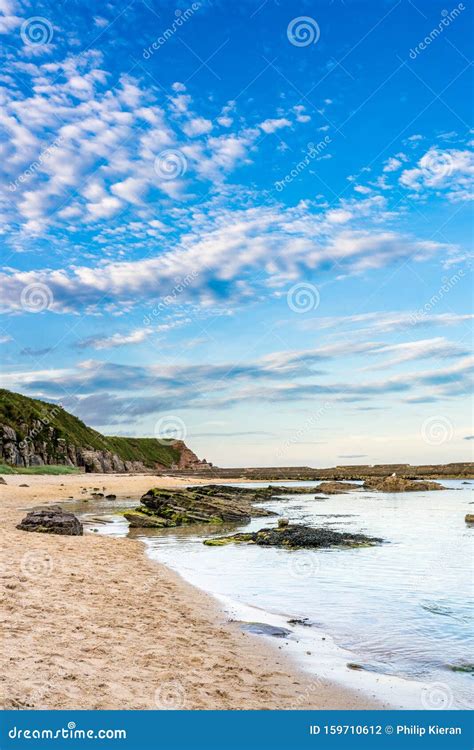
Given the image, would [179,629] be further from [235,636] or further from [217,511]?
[217,511]

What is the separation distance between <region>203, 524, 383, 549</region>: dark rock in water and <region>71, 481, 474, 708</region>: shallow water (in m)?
1.02

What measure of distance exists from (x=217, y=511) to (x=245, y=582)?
23.2 metres

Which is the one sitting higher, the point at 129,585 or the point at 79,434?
the point at 79,434

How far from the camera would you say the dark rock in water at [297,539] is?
1064 inches

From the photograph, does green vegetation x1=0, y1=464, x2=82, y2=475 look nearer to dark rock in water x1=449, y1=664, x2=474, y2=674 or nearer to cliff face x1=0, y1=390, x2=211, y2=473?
cliff face x1=0, y1=390, x2=211, y2=473

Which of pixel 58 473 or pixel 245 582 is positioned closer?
pixel 245 582

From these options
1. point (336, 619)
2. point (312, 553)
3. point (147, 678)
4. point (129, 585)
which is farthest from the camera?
point (312, 553)

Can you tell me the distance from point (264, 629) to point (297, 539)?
15733 millimetres

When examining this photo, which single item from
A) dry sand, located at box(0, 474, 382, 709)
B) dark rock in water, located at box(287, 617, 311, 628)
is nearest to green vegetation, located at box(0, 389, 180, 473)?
dry sand, located at box(0, 474, 382, 709)

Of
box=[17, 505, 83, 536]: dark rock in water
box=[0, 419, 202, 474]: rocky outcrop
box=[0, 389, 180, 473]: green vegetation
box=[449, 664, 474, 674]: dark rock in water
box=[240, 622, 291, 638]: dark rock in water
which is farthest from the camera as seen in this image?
box=[0, 389, 180, 473]: green vegetation

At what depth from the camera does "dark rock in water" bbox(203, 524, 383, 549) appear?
88.6 feet

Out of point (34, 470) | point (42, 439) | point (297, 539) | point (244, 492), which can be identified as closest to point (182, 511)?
point (297, 539)

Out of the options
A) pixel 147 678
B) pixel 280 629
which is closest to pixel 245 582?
pixel 280 629

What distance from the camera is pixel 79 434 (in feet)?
550
